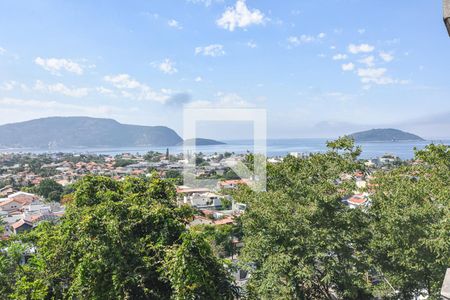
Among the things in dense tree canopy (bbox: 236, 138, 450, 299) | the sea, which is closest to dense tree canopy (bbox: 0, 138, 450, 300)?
dense tree canopy (bbox: 236, 138, 450, 299)

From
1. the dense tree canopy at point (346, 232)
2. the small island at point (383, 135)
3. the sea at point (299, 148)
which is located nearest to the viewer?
the dense tree canopy at point (346, 232)

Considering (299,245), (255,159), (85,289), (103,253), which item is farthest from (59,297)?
(255,159)

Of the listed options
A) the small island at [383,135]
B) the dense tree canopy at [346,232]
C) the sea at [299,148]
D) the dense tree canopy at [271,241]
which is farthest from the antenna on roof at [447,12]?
the small island at [383,135]

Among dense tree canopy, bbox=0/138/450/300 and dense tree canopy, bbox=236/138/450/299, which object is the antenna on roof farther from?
dense tree canopy, bbox=236/138/450/299

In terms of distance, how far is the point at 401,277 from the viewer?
5836 mm

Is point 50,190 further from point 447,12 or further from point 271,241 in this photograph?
point 447,12

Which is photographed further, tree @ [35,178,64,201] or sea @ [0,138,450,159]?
tree @ [35,178,64,201]

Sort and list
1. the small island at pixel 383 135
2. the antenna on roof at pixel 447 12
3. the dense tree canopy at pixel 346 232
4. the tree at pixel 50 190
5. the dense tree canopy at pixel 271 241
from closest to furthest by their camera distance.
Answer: the antenna on roof at pixel 447 12
the dense tree canopy at pixel 271 241
the dense tree canopy at pixel 346 232
the tree at pixel 50 190
the small island at pixel 383 135

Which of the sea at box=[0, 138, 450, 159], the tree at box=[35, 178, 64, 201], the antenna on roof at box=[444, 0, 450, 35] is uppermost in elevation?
the antenna on roof at box=[444, 0, 450, 35]

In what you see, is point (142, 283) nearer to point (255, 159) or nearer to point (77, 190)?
point (77, 190)

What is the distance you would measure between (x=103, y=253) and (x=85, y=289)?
1.72 ft

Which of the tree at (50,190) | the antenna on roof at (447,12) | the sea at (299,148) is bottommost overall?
the tree at (50,190)

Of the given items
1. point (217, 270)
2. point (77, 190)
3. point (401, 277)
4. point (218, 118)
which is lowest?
point (401, 277)

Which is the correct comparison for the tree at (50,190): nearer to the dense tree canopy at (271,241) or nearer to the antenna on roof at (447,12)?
the dense tree canopy at (271,241)
